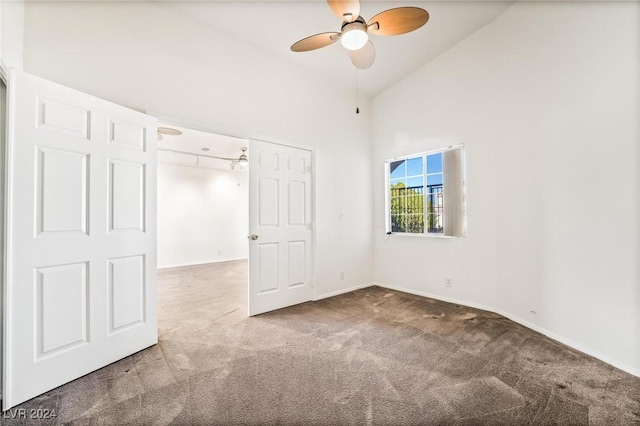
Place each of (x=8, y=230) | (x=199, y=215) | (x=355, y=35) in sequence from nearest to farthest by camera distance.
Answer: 1. (x=8, y=230)
2. (x=355, y=35)
3. (x=199, y=215)

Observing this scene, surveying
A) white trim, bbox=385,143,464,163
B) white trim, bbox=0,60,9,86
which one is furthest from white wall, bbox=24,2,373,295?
white trim, bbox=385,143,464,163

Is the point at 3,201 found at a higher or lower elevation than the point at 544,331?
higher

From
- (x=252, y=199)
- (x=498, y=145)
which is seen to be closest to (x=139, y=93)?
(x=252, y=199)

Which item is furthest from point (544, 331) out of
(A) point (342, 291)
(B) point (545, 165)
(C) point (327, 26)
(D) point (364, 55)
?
(C) point (327, 26)

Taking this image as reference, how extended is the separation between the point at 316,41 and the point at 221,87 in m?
1.33

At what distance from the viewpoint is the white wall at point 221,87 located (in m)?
2.21

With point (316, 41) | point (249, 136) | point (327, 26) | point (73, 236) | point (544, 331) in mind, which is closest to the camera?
point (73, 236)

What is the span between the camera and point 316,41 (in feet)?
7.49

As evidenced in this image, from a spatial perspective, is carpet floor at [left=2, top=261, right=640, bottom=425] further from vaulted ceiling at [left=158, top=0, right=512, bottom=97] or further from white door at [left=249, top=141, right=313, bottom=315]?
vaulted ceiling at [left=158, top=0, right=512, bottom=97]

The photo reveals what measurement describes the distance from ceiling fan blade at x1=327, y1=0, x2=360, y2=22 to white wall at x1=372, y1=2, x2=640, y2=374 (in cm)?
203

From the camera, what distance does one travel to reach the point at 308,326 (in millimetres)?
2898

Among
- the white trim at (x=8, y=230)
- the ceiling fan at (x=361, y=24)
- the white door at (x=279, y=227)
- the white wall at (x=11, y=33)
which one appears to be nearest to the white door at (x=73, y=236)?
the white trim at (x=8, y=230)

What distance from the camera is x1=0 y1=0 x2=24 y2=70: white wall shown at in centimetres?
169

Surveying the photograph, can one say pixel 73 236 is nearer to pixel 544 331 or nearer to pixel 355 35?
pixel 355 35
